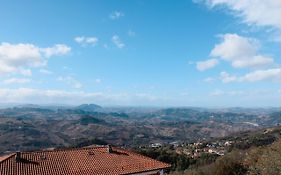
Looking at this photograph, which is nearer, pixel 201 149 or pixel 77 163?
pixel 77 163

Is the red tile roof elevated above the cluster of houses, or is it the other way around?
the red tile roof

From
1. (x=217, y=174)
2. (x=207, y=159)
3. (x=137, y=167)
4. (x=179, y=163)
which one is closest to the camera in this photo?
(x=137, y=167)

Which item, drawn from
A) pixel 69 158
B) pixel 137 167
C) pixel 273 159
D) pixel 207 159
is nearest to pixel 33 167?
pixel 69 158

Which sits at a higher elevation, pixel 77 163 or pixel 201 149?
pixel 77 163

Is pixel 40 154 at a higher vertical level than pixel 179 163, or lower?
higher

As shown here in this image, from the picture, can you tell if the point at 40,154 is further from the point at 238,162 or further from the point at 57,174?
the point at 238,162

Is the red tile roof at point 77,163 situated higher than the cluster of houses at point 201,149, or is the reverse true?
the red tile roof at point 77,163

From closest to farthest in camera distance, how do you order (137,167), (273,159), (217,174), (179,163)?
1. (273,159)
2. (137,167)
3. (217,174)
4. (179,163)

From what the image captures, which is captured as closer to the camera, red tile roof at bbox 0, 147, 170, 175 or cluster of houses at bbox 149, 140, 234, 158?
red tile roof at bbox 0, 147, 170, 175
